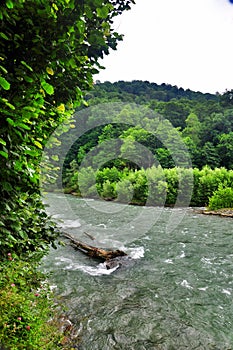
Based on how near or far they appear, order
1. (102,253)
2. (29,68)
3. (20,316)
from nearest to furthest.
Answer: (29,68), (20,316), (102,253)

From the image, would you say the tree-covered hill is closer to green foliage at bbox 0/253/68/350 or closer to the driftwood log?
the driftwood log

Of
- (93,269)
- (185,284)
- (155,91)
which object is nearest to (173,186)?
(93,269)

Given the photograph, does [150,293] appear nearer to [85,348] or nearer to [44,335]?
[85,348]

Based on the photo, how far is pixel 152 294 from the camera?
18.6 feet

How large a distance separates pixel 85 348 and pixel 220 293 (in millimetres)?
3552

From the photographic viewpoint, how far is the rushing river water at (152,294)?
4134 mm

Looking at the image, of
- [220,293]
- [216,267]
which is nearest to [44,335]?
[220,293]

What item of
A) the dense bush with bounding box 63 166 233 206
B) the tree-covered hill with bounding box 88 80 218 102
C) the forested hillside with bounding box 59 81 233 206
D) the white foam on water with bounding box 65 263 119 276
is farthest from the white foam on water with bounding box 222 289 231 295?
the tree-covered hill with bounding box 88 80 218 102

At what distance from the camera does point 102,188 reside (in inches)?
1261

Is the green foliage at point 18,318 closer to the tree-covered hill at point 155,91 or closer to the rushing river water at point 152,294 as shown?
the rushing river water at point 152,294

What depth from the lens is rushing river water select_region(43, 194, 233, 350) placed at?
13.6ft

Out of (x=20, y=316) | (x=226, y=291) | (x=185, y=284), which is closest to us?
(x=20, y=316)

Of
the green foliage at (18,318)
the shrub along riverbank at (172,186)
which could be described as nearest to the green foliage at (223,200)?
the shrub along riverbank at (172,186)

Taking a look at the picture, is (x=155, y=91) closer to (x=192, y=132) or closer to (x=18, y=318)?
(x=192, y=132)
